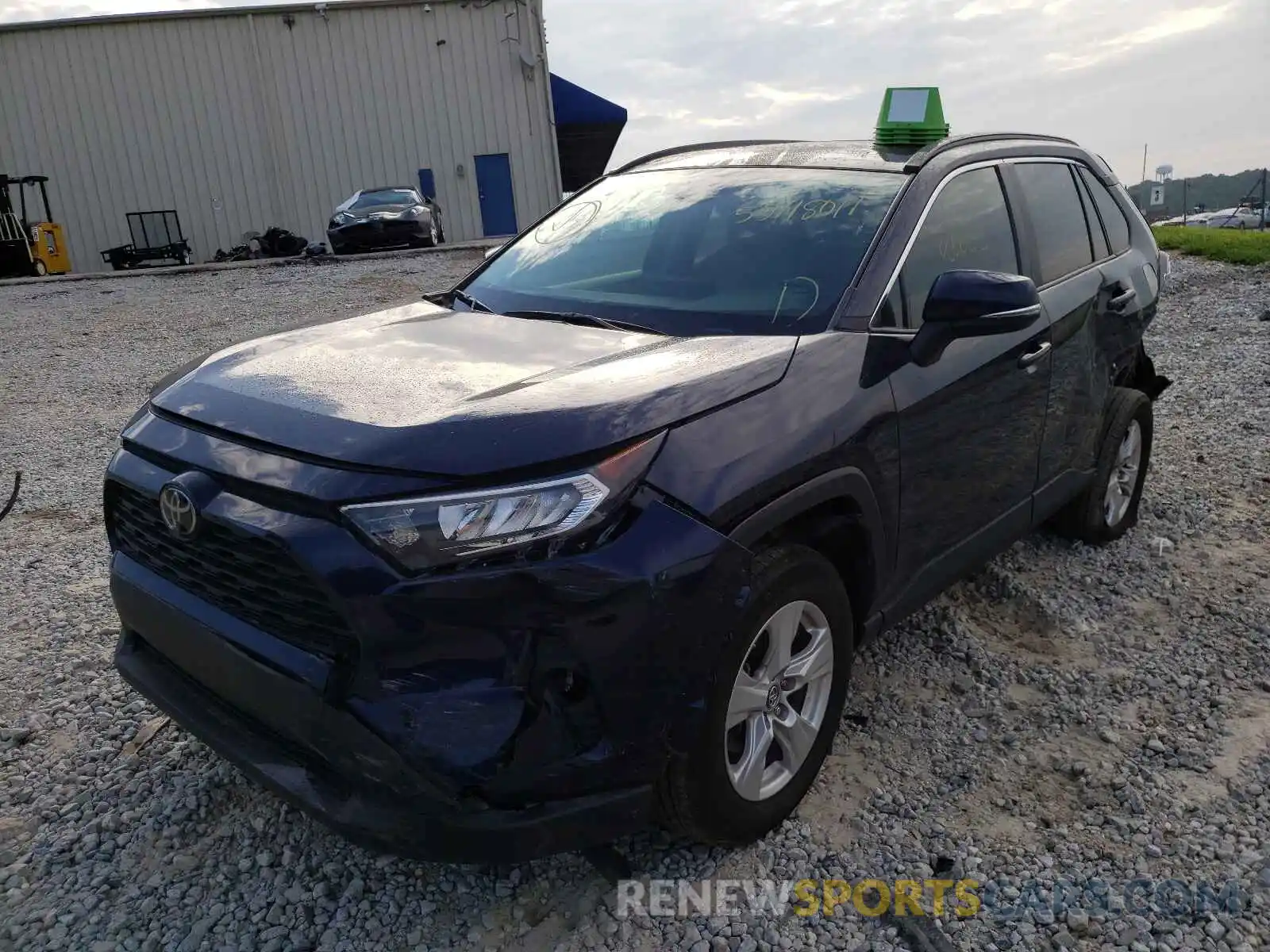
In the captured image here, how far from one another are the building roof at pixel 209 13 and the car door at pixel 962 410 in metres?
22.6

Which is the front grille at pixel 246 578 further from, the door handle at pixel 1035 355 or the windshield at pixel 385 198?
the windshield at pixel 385 198

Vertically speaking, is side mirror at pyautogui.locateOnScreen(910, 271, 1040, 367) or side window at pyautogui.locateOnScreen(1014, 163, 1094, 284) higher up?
side window at pyautogui.locateOnScreen(1014, 163, 1094, 284)

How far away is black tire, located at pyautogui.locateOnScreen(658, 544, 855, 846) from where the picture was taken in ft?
6.98

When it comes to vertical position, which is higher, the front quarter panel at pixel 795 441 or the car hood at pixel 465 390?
the car hood at pixel 465 390

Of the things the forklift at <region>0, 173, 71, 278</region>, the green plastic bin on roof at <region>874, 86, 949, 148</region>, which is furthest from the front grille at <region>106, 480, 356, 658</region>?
the forklift at <region>0, 173, 71, 278</region>

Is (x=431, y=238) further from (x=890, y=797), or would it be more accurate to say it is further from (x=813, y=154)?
(x=890, y=797)

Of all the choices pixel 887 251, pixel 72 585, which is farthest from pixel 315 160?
pixel 887 251

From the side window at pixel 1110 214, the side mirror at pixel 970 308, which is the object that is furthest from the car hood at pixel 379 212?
the side mirror at pixel 970 308

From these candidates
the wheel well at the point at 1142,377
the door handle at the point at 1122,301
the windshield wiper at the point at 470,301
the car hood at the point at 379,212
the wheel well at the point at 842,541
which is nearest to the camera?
the wheel well at the point at 842,541

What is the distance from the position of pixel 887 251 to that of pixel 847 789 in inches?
61.7

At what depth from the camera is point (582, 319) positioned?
2936 mm

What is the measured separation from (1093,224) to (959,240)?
1.29 meters

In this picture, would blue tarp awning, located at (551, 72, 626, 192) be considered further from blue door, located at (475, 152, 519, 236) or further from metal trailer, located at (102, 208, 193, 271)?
metal trailer, located at (102, 208, 193, 271)

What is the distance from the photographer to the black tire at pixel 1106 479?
408 centimetres
